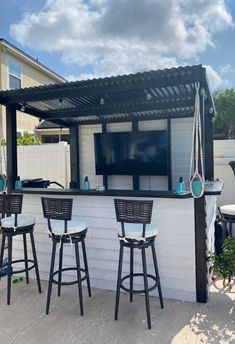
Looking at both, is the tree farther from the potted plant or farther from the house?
the potted plant

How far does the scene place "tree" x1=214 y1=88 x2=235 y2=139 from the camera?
39.0ft

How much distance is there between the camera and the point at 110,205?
3.11 meters

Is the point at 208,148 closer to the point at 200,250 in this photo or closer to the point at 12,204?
the point at 200,250

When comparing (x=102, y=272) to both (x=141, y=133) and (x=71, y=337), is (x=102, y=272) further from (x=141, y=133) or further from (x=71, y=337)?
(x=141, y=133)

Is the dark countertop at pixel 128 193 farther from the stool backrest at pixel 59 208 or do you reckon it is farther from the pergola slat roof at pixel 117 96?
the pergola slat roof at pixel 117 96

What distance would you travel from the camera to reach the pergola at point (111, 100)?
2.79 m

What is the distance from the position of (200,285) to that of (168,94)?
241cm

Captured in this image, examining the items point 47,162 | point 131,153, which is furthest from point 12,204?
point 47,162

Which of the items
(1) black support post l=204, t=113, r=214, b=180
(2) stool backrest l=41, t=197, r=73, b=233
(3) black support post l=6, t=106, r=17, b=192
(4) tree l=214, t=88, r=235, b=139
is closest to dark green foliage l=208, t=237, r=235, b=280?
(2) stool backrest l=41, t=197, r=73, b=233

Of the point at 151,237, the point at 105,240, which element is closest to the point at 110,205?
the point at 105,240

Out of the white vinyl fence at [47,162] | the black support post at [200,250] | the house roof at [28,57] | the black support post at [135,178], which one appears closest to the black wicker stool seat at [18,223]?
the black support post at [200,250]

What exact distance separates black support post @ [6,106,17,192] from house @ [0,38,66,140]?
4671 millimetres

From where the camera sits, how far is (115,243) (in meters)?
3.10

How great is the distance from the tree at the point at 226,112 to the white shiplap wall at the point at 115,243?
9.88m
